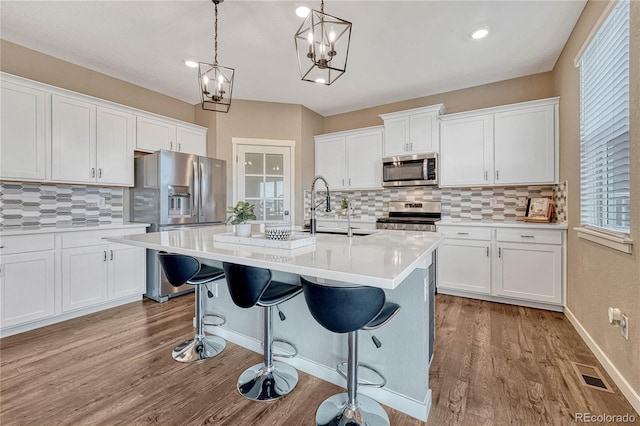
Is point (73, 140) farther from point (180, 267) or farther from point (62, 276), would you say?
point (180, 267)

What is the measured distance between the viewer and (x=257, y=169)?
453 cm

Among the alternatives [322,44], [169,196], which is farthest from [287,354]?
[169,196]

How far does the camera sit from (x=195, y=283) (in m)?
2.03

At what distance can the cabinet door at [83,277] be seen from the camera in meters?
2.82

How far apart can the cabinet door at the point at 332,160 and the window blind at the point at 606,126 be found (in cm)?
285

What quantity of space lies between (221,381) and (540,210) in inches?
142

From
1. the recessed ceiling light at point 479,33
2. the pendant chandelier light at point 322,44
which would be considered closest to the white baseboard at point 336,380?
the pendant chandelier light at point 322,44

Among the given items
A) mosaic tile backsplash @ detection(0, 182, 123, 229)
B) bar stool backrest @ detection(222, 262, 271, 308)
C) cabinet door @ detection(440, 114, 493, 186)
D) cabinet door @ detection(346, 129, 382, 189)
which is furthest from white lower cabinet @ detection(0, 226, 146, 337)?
cabinet door @ detection(440, 114, 493, 186)

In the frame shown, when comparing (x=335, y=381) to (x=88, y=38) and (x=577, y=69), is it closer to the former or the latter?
(x=577, y=69)

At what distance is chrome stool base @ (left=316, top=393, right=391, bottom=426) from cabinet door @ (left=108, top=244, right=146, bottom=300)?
276 centimetres

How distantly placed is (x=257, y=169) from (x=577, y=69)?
3.86 meters

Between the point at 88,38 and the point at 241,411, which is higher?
the point at 88,38

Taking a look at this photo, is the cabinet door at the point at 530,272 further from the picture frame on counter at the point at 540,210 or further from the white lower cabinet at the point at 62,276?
the white lower cabinet at the point at 62,276

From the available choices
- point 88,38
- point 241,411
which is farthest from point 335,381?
point 88,38
